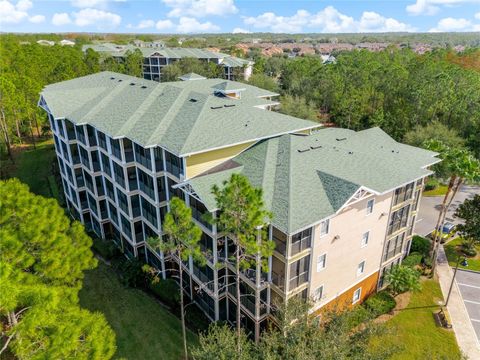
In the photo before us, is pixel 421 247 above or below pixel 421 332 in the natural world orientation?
above

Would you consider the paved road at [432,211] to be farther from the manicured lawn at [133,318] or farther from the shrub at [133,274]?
the shrub at [133,274]

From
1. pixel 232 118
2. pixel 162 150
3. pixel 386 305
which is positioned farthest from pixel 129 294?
pixel 386 305

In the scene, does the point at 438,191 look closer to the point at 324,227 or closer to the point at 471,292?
the point at 471,292

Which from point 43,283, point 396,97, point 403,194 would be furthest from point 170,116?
point 396,97

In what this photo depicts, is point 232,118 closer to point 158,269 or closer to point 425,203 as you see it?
point 158,269

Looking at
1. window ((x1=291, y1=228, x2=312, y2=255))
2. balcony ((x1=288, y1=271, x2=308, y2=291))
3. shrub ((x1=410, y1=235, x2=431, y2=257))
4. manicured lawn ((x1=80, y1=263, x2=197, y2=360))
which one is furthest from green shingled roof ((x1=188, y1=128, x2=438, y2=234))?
manicured lawn ((x1=80, y1=263, x2=197, y2=360))
